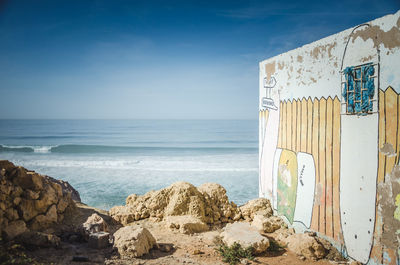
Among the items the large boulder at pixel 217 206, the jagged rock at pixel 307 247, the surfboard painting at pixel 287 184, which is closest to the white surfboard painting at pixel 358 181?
the jagged rock at pixel 307 247

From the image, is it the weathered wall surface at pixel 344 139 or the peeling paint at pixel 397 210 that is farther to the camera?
the weathered wall surface at pixel 344 139

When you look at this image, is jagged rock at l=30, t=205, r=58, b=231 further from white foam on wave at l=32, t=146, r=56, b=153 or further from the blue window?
white foam on wave at l=32, t=146, r=56, b=153

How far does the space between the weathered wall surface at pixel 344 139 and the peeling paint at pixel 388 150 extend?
0.04ft

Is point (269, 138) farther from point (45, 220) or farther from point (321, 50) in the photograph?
point (45, 220)

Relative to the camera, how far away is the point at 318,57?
5141 millimetres

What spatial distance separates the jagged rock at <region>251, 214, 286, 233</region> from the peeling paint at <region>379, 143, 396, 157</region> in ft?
9.80

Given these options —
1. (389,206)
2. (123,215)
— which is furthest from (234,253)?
(123,215)

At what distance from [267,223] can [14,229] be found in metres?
5.23

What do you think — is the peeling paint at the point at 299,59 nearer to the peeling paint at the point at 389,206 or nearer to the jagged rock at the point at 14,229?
the peeling paint at the point at 389,206

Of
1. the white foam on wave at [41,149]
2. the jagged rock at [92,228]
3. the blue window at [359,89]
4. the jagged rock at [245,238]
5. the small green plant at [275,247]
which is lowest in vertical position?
the white foam on wave at [41,149]

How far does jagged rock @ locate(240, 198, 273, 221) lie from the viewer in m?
6.58

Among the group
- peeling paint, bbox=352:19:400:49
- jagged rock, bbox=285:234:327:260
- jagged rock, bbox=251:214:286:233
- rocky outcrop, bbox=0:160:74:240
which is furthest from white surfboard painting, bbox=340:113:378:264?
rocky outcrop, bbox=0:160:74:240

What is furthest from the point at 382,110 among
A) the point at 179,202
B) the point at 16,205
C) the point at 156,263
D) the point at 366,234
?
the point at 16,205

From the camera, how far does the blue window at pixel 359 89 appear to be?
4.10 meters
